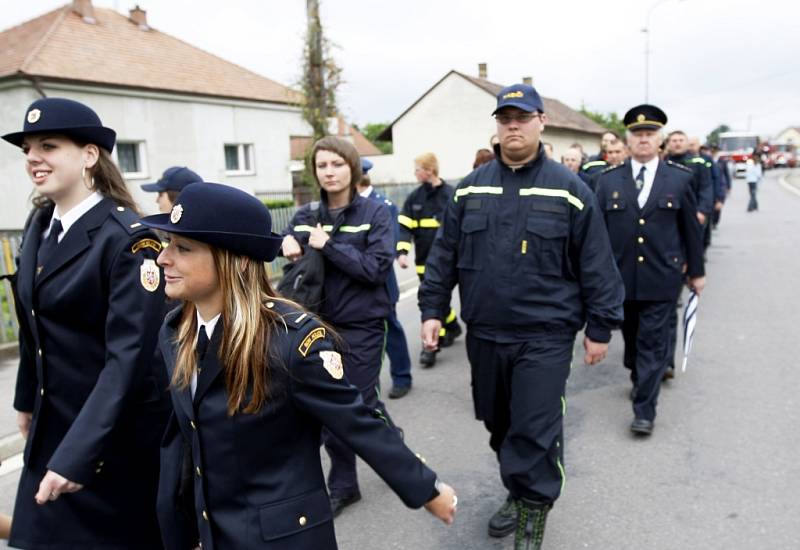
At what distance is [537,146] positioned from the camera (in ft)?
11.0

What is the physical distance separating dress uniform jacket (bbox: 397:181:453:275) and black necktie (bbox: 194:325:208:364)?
5072mm

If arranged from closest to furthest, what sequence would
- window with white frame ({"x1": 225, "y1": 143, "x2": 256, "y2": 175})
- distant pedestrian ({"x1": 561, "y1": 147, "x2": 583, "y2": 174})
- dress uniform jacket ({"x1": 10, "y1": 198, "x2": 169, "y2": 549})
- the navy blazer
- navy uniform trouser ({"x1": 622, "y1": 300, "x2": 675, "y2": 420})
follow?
dress uniform jacket ({"x1": 10, "y1": 198, "x2": 169, "y2": 549})
navy uniform trouser ({"x1": 622, "y1": 300, "x2": 675, "y2": 420})
the navy blazer
distant pedestrian ({"x1": 561, "y1": 147, "x2": 583, "y2": 174})
window with white frame ({"x1": 225, "y1": 143, "x2": 256, "y2": 175})

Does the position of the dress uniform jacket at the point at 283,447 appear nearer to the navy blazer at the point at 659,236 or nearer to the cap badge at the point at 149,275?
the cap badge at the point at 149,275

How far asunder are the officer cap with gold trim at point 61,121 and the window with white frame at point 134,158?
20.0 meters

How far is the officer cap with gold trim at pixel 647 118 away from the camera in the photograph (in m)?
4.93

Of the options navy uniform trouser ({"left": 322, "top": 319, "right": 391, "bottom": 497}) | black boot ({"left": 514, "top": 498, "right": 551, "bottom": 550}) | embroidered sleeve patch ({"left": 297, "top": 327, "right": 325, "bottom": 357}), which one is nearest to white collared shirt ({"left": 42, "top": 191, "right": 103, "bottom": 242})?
embroidered sleeve patch ({"left": 297, "top": 327, "right": 325, "bottom": 357})

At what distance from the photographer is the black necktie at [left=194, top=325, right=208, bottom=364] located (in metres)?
2.02

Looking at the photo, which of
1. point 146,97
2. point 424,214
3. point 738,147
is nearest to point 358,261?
point 424,214

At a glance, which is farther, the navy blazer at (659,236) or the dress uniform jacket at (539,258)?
the navy blazer at (659,236)

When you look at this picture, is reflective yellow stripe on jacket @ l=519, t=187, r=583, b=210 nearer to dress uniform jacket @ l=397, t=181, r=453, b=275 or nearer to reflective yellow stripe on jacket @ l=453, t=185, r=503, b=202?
reflective yellow stripe on jacket @ l=453, t=185, r=503, b=202

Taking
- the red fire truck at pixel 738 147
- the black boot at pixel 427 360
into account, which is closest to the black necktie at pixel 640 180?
the black boot at pixel 427 360

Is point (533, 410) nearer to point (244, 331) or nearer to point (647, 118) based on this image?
point (244, 331)

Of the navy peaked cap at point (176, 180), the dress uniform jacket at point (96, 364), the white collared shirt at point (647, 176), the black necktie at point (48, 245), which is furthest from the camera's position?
the white collared shirt at point (647, 176)

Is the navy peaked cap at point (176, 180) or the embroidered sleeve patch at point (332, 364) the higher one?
the navy peaked cap at point (176, 180)
